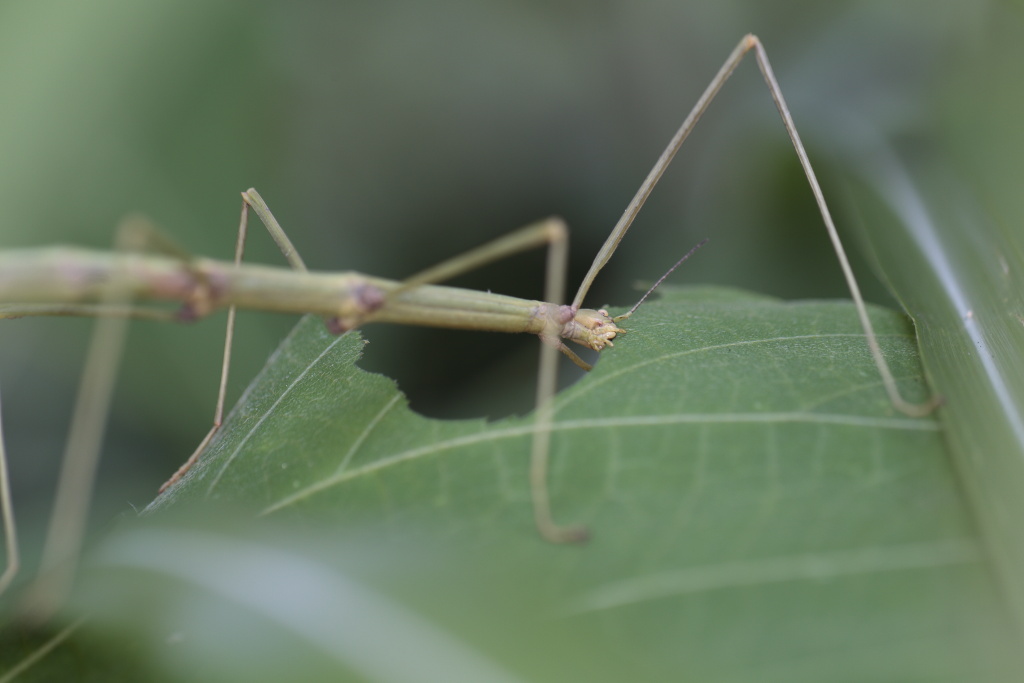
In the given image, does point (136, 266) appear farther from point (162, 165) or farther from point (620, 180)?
point (620, 180)

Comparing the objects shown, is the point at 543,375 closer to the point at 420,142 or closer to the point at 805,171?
the point at 805,171

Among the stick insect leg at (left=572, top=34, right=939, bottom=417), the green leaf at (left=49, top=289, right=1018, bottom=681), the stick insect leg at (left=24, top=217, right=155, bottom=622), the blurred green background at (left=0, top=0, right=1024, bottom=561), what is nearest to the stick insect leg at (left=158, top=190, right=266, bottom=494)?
the green leaf at (left=49, top=289, right=1018, bottom=681)

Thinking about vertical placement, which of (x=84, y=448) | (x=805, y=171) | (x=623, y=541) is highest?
(x=805, y=171)

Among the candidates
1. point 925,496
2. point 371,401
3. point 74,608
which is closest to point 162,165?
point 371,401

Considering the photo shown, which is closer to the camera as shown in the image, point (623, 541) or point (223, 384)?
point (623, 541)

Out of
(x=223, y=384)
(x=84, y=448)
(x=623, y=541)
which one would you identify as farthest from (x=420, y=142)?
(x=623, y=541)
